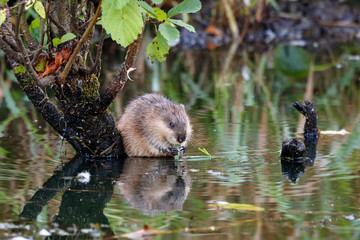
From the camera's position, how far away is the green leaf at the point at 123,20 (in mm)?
3393

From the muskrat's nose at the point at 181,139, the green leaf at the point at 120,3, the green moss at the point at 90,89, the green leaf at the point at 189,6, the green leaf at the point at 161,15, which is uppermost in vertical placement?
the green leaf at the point at 189,6

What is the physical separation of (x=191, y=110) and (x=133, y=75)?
271 cm

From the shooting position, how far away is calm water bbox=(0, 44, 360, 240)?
3.44 m

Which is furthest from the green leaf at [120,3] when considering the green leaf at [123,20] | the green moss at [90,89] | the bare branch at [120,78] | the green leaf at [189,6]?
the green moss at [90,89]

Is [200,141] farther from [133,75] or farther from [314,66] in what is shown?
[314,66]

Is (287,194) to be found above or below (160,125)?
below

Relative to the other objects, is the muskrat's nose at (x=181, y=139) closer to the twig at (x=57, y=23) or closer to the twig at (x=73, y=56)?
the twig at (x=73, y=56)

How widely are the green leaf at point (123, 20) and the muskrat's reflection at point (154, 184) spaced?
1021 millimetres

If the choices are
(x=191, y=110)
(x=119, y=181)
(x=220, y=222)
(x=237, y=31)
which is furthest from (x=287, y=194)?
(x=237, y=31)

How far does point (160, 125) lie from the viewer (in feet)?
17.4

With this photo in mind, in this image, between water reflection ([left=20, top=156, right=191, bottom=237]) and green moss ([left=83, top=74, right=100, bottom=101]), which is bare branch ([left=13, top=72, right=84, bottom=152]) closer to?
water reflection ([left=20, top=156, right=191, bottom=237])

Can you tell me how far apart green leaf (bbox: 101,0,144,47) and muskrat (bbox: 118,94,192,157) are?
6.00 feet

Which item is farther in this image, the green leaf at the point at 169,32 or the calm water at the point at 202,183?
the green leaf at the point at 169,32

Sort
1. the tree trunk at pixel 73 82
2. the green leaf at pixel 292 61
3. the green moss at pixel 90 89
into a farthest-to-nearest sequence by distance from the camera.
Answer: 1. the green leaf at pixel 292 61
2. the green moss at pixel 90 89
3. the tree trunk at pixel 73 82
